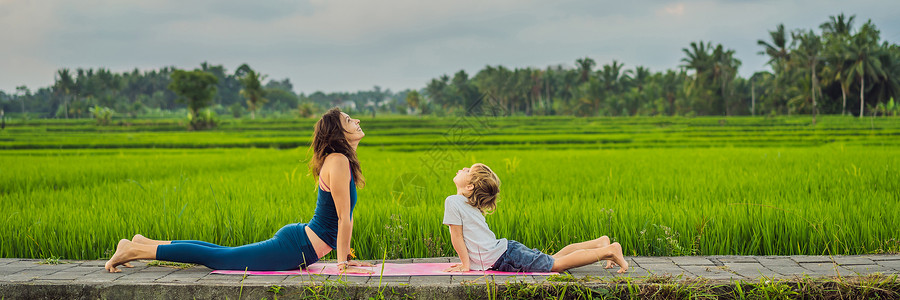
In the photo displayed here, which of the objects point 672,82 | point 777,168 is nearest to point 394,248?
point 777,168

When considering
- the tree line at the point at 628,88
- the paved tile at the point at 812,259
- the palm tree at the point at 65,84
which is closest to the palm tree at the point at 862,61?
the tree line at the point at 628,88

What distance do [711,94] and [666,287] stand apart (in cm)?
5268

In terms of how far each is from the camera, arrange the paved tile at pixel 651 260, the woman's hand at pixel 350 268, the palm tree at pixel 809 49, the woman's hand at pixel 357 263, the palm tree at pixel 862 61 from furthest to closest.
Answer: the palm tree at pixel 809 49 → the palm tree at pixel 862 61 → the paved tile at pixel 651 260 → the woman's hand at pixel 357 263 → the woman's hand at pixel 350 268

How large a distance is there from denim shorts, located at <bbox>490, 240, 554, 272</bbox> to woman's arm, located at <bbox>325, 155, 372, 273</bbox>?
775 mm

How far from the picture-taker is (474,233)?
2900 millimetres

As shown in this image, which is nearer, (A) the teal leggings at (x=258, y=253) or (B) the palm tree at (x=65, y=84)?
(A) the teal leggings at (x=258, y=253)

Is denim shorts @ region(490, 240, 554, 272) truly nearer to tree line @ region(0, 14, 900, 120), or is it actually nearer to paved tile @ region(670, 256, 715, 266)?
paved tile @ region(670, 256, 715, 266)

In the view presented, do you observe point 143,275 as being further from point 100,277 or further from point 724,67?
point 724,67

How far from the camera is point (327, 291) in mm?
2729

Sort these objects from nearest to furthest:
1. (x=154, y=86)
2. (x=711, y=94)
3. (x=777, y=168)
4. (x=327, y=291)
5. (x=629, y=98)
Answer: (x=327, y=291) → (x=777, y=168) → (x=711, y=94) → (x=629, y=98) → (x=154, y=86)

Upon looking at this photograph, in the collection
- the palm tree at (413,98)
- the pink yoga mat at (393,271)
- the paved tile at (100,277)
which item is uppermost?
the palm tree at (413,98)

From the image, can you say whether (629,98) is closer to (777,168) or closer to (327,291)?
(777,168)

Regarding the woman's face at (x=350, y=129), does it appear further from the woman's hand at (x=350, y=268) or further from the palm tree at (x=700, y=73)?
the palm tree at (x=700, y=73)

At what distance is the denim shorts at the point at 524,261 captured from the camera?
297 centimetres
